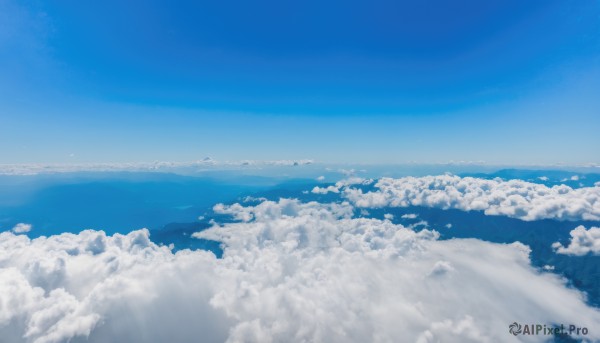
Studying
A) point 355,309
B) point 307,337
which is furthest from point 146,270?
point 355,309

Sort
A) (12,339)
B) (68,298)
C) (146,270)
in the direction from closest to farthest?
(12,339)
(68,298)
(146,270)

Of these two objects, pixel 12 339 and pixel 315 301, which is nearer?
pixel 12 339

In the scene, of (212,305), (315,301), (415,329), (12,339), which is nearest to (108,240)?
(12,339)

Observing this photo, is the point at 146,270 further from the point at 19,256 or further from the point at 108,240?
the point at 19,256

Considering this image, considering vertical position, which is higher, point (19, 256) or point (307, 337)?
point (19, 256)

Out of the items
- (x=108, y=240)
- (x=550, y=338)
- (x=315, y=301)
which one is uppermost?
(x=108, y=240)

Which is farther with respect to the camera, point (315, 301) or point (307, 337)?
point (315, 301)

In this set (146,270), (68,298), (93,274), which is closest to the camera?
(68,298)

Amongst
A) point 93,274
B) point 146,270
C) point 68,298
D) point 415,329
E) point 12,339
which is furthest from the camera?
point 146,270

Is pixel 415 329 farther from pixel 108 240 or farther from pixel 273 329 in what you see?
pixel 108 240
